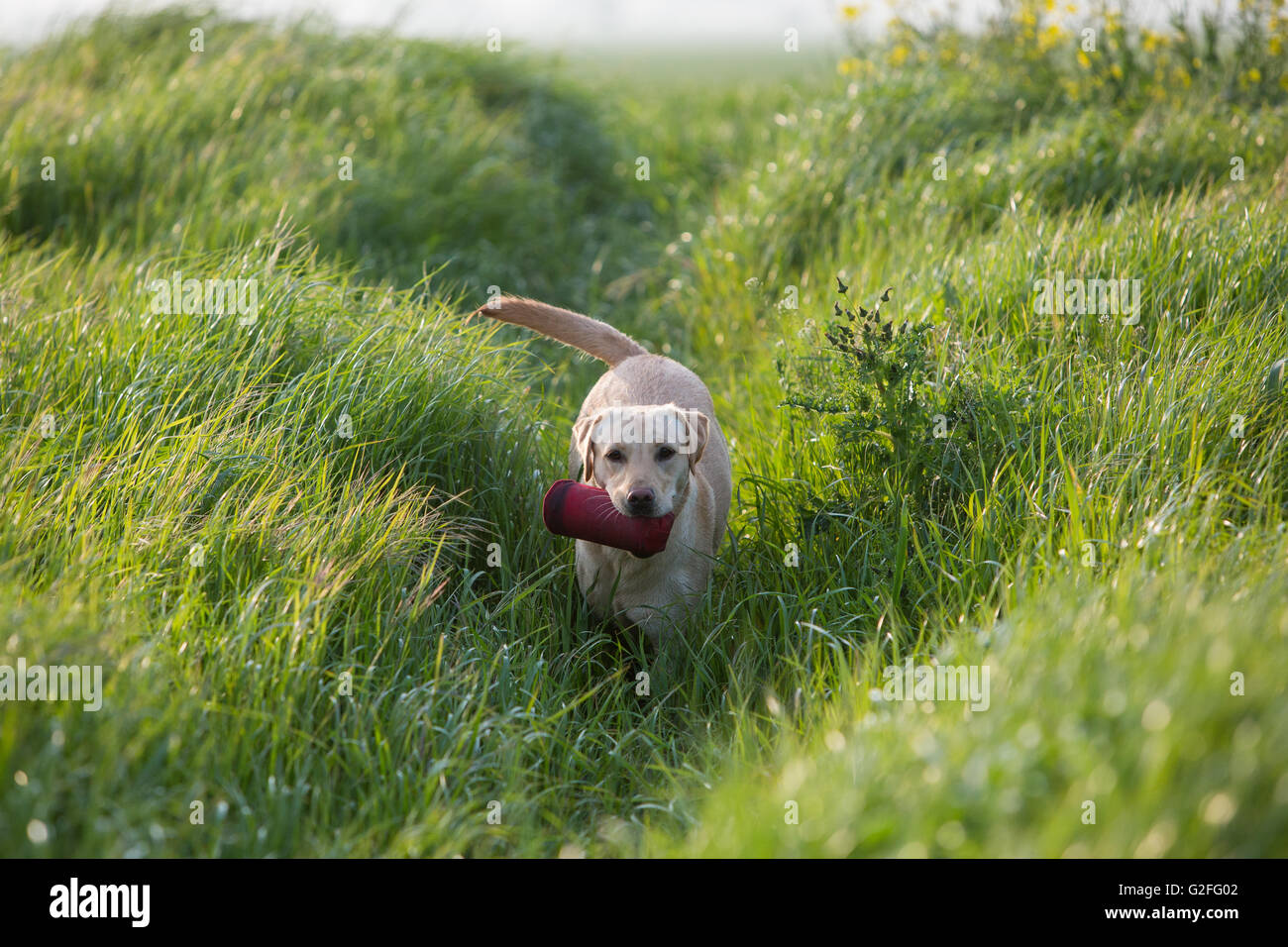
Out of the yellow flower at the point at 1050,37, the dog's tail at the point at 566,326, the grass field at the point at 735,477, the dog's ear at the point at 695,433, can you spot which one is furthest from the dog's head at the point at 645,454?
the yellow flower at the point at 1050,37

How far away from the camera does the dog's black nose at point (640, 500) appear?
3.06 m

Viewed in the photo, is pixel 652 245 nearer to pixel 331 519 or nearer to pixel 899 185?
pixel 899 185

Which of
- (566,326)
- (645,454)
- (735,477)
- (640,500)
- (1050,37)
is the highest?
(1050,37)

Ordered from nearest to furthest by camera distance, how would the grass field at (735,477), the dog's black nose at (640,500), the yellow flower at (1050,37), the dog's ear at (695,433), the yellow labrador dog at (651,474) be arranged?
the grass field at (735,477), the dog's black nose at (640,500), the yellow labrador dog at (651,474), the dog's ear at (695,433), the yellow flower at (1050,37)

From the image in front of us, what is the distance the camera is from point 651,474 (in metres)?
3.16

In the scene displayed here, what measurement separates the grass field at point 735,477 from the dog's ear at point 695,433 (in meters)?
0.36

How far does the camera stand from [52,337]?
359cm

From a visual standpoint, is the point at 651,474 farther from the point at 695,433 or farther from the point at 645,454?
the point at 695,433

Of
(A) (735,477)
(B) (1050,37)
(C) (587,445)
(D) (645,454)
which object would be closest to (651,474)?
(D) (645,454)

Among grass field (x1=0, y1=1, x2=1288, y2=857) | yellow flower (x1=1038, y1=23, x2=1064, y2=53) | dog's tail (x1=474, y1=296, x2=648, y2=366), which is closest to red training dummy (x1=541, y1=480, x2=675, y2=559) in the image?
grass field (x1=0, y1=1, x2=1288, y2=857)

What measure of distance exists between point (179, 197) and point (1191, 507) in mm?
4995

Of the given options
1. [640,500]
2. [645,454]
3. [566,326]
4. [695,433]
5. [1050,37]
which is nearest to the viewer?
[640,500]

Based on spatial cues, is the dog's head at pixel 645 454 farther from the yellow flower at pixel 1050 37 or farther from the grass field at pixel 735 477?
the yellow flower at pixel 1050 37

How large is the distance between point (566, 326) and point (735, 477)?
3.10 feet
